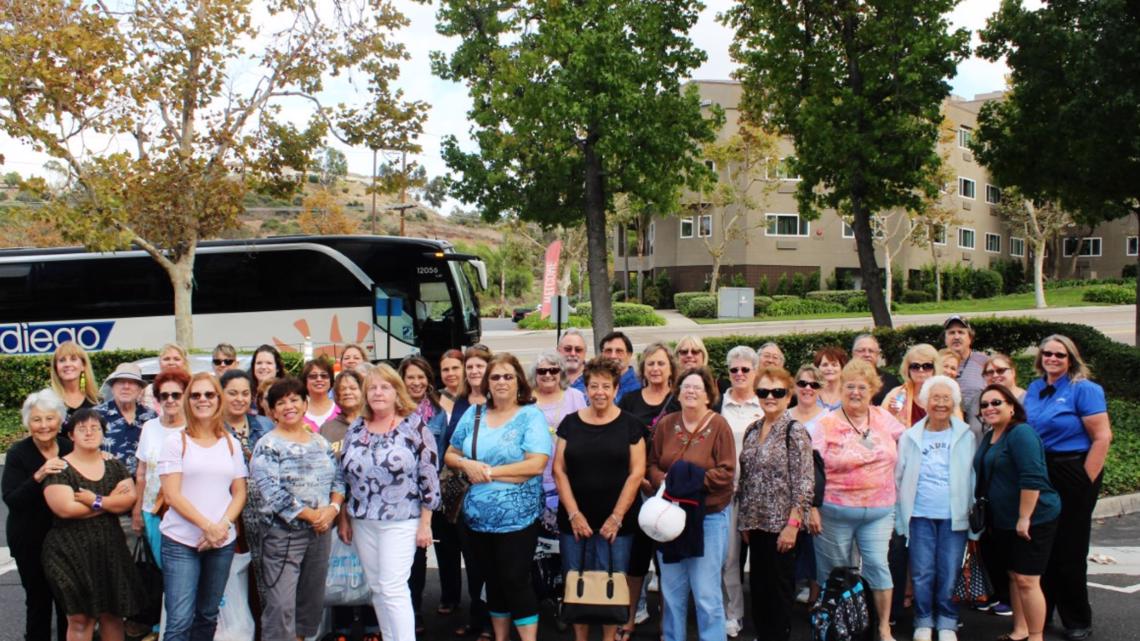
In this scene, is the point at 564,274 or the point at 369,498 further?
the point at 564,274

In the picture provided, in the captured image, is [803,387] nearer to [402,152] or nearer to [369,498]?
[369,498]

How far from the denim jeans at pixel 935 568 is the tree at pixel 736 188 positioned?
36.4 metres

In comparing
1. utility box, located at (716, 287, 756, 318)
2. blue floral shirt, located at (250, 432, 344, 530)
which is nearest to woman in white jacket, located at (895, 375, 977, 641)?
blue floral shirt, located at (250, 432, 344, 530)

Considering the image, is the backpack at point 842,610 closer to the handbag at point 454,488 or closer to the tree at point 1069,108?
the handbag at point 454,488

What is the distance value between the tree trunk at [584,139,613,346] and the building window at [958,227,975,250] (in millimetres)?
40927

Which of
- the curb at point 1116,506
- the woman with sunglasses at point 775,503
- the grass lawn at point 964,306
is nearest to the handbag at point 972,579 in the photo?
the woman with sunglasses at point 775,503

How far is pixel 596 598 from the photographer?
17.6 ft

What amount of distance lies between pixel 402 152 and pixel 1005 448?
52.3ft

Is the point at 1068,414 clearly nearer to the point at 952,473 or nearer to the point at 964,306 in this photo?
the point at 952,473

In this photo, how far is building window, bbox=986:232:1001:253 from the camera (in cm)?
5822

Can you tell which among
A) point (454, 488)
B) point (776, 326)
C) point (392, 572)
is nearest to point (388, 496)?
point (392, 572)

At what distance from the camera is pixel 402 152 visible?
19.6 metres

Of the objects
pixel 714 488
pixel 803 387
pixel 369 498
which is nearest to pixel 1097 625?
pixel 803 387

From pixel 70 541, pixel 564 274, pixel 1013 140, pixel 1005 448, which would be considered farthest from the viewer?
pixel 564 274
